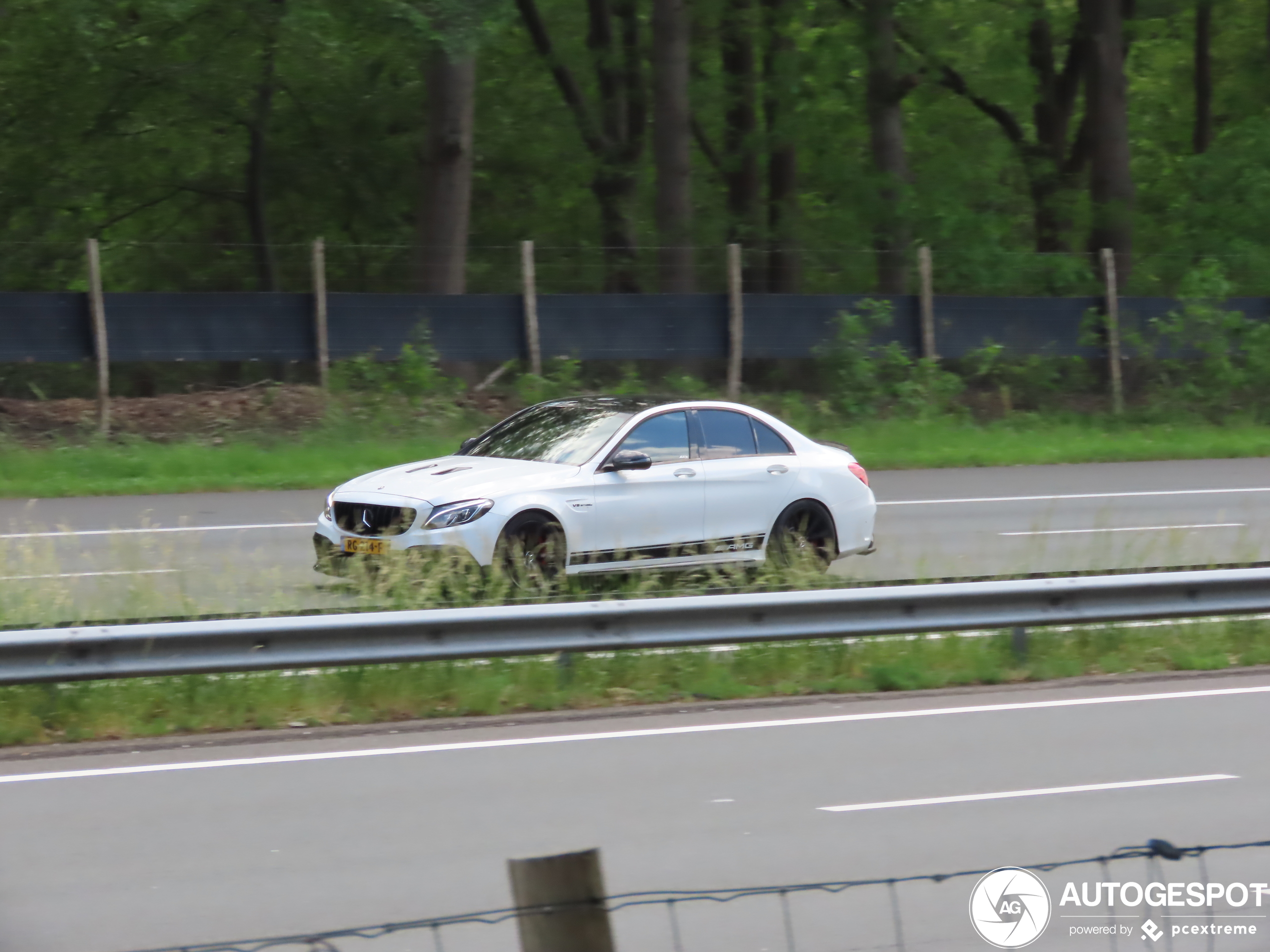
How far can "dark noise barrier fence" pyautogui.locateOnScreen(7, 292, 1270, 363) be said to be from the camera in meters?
20.4

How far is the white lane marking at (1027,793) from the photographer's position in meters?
6.79

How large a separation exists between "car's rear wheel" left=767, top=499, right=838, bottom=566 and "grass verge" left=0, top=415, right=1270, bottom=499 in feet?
24.4

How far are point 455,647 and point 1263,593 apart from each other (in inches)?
204

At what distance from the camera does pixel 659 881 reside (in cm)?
588

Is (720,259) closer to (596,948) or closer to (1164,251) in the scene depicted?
(1164,251)

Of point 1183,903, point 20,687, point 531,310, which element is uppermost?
point 531,310

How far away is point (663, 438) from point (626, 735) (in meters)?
4.01

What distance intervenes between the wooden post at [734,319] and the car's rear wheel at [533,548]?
41.4 feet

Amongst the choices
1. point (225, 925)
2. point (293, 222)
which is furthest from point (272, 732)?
point (293, 222)

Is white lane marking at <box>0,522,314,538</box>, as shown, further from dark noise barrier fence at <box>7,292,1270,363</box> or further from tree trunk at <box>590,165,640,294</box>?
tree trunk at <box>590,165,640,294</box>

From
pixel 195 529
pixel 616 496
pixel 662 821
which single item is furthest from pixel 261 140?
pixel 662 821

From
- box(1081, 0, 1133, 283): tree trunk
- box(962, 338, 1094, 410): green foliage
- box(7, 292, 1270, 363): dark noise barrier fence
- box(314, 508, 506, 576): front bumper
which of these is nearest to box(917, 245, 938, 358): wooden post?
box(7, 292, 1270, 363): dark noise barrier fence

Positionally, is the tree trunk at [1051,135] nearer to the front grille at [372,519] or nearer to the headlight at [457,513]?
the headlight at [457,513]

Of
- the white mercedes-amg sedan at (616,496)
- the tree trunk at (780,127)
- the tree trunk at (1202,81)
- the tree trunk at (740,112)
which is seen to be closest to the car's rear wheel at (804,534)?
the white mercedes-amg sedan at (616,496)
